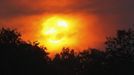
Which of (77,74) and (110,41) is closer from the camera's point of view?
(110,41)

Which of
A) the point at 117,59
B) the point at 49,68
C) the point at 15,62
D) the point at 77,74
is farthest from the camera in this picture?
the point at 77,74

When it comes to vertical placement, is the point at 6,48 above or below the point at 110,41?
below

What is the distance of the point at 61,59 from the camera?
147750 millimetres

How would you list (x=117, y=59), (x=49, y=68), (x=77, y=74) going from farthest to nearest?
(x=77, y=74) → (x=117, y=59) → (x=49, y=68)

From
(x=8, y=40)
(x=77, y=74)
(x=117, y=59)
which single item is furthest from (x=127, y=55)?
(x=8, y=40)

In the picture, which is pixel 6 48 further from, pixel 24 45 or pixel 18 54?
pixel 24 45

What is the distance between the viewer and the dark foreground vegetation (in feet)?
305

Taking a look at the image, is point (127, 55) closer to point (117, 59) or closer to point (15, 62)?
point (117, 59)

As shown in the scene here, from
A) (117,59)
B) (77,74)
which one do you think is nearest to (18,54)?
(117,59)

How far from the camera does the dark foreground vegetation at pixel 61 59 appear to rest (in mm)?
93000

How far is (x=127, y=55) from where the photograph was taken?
120250 millimetres

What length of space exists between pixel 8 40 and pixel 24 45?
308 centimetres

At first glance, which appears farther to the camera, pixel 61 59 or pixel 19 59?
pixel 61 59

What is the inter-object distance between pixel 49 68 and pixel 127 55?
24.3m
